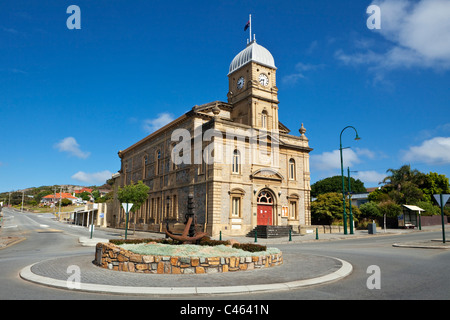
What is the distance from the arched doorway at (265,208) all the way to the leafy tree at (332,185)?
44.9 metres

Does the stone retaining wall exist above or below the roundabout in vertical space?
above

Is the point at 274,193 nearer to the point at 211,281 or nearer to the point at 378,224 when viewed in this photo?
the point at 378,224

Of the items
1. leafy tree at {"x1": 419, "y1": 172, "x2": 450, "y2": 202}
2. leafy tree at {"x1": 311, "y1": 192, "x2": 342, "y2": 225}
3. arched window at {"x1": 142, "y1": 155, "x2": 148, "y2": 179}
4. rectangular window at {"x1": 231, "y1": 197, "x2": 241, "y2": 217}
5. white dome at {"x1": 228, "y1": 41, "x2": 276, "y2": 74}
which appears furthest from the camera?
leafy tree at {"x1": 419, "y1": 172, "x2": 450, "y2": 202}

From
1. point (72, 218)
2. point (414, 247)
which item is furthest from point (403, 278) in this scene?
point (72, 218)

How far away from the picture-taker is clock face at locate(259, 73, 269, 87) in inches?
1389

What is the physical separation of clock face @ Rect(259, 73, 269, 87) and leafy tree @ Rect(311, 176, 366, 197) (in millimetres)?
45536

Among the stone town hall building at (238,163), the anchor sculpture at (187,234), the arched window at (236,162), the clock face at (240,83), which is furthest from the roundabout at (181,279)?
the clock face at (240,83)

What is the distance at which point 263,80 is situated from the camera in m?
35.5

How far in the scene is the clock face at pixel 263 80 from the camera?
35269 millimetres

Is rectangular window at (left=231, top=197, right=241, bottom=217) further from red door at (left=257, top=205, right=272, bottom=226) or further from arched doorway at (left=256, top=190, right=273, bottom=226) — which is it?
red door at (left=257, top=205, right=272, bottom=226)

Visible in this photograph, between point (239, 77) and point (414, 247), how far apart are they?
1005 inches

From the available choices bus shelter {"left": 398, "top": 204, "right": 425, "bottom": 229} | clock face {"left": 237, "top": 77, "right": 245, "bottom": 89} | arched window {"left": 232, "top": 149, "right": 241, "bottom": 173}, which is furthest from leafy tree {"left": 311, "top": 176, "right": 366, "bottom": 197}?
arched window {"left": 232, "top": 149, "right": 241, "bottom": 173}

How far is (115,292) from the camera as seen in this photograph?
6.88m

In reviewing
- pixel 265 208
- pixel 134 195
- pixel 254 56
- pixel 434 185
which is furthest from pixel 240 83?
pixel 434 185
